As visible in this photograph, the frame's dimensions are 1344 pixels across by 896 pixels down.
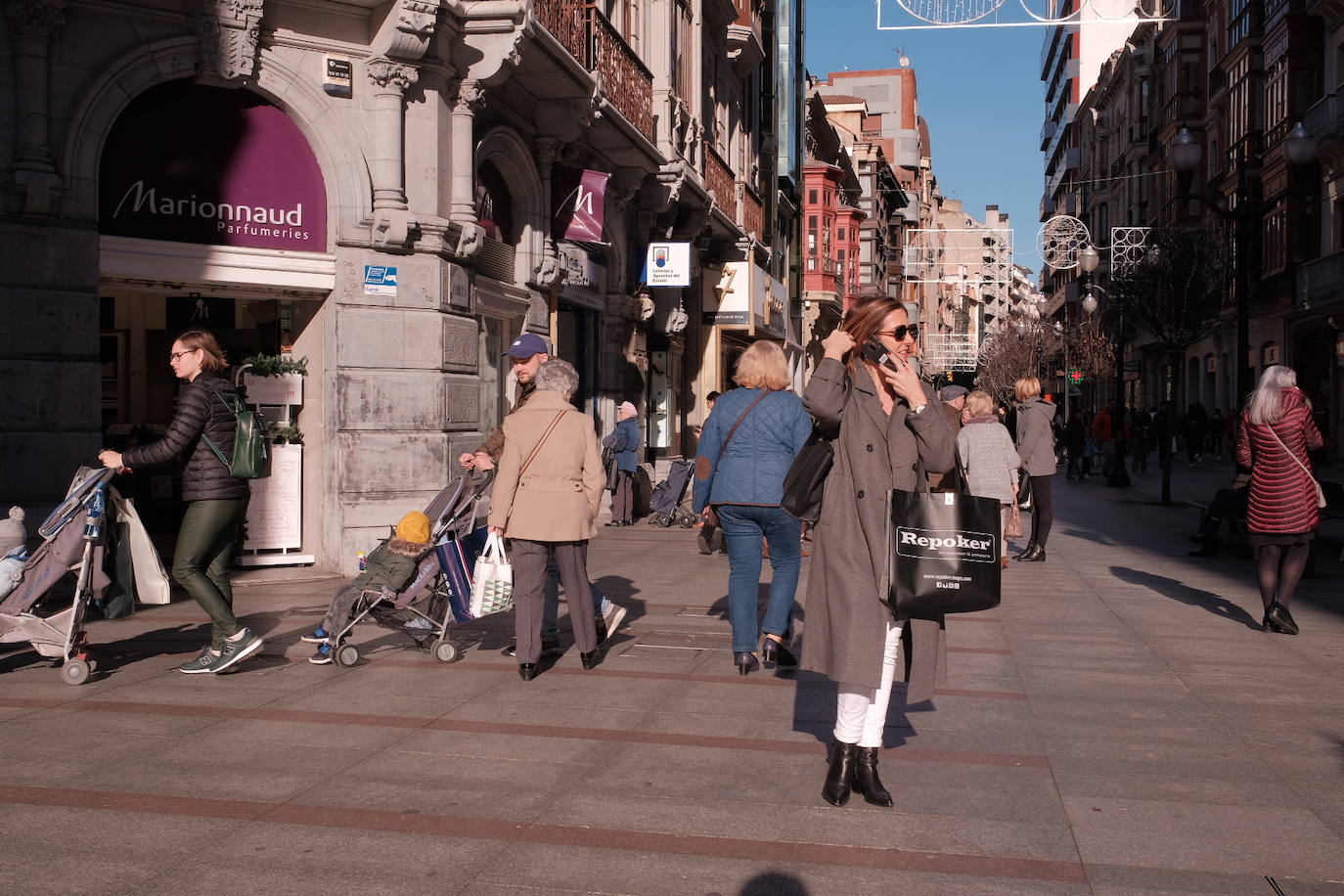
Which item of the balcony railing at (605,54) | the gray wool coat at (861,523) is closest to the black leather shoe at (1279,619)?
the gray wool coat at (861,523)

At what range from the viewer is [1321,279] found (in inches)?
1332

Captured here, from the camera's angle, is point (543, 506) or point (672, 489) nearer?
point (543, 506)

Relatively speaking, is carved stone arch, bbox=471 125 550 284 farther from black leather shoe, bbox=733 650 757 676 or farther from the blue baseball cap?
black leather shoe, bbox=733 650 757 676

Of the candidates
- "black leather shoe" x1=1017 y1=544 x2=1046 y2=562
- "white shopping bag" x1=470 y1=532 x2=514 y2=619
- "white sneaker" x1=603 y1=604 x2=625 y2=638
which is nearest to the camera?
"white shopping bag" x1=470 y1=532 x2=514 y2=619

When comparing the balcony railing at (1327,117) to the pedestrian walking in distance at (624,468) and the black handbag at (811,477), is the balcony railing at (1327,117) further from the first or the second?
the black handbag at (811,477)

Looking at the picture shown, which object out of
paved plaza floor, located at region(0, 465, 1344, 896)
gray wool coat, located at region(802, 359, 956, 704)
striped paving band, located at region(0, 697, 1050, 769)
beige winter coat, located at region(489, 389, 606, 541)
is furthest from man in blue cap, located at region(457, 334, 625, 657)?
gray wool coat, located at region(802, 359, 956, 704)

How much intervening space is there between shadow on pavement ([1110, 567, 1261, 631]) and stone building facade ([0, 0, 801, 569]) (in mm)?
6681

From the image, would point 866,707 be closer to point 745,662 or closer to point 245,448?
point 745,662

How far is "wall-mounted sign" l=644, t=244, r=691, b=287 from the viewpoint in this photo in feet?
68.8

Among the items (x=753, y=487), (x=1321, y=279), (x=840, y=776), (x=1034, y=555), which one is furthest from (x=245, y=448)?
(x=1321, y=279)

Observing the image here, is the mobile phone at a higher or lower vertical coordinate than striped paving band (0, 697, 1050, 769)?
higher

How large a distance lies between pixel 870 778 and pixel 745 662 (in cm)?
268

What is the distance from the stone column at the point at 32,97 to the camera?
10.5 meters

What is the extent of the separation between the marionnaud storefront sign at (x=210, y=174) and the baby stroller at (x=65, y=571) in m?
4.60
